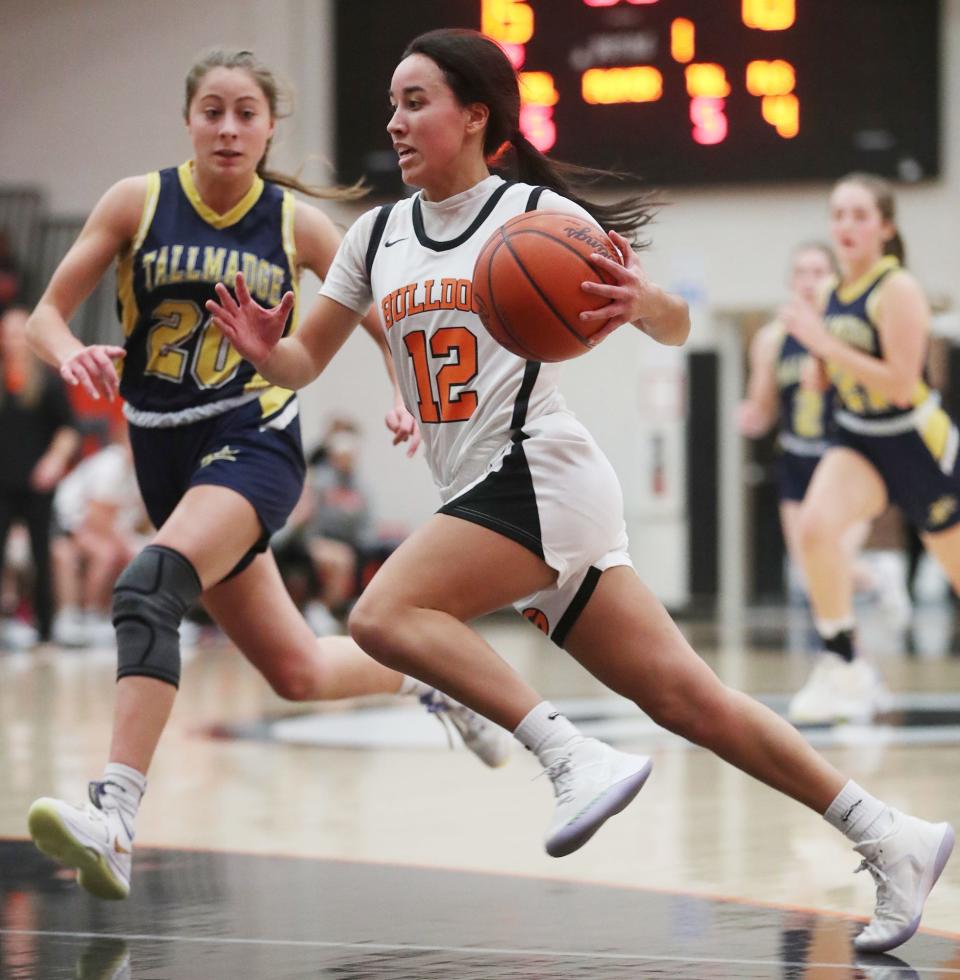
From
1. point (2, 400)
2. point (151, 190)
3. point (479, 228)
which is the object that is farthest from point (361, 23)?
point (479, 228)

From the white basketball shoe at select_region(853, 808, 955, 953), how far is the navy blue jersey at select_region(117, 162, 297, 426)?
1687mm

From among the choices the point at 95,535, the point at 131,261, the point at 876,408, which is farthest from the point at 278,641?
the point at 95,535

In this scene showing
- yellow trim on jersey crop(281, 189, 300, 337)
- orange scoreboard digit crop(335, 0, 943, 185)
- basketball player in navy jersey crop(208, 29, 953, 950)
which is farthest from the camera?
orange scoreboard digit crop(335, 0, 943, 185)

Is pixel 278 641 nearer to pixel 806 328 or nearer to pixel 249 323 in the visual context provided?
pixel 249 323

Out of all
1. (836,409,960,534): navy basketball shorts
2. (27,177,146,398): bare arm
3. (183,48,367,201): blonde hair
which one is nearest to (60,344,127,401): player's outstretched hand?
(27,177,146,398): bare arm

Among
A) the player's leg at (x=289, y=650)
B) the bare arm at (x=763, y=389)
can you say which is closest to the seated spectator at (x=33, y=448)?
the bare arm at (x=763, y=389)

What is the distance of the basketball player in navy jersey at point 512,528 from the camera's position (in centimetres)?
304

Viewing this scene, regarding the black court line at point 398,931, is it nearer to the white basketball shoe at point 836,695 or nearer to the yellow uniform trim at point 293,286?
the yellow uniform trim at point 293,286

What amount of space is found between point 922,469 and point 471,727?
2.57m

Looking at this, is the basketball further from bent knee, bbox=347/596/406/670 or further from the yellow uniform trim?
the yellow uniform trim

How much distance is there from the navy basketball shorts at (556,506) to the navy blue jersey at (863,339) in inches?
135

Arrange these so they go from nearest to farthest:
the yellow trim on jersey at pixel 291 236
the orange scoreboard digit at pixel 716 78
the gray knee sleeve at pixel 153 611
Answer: the gray knee sleeve at pixel 153 611, the yellow trim on jersey at pixel 291 236, the orange scoreboard digit at pixel 716 78

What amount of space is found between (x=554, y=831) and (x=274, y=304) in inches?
65.8

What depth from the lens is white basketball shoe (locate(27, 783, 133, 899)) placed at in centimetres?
337
